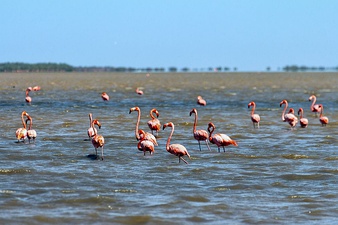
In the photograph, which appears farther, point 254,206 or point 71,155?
point 71,155

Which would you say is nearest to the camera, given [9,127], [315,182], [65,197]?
[65,197]

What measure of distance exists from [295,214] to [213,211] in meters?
1.50

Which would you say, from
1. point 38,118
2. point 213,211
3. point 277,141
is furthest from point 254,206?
point 38,118

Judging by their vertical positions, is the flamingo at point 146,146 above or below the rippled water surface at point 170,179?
above

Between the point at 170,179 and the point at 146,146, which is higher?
the point at 146,146

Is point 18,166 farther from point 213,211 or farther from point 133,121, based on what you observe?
point 133,121

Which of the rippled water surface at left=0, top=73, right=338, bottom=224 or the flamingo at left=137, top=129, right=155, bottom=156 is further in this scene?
the flamingo at left=137, top=129, right=155, bottom=156

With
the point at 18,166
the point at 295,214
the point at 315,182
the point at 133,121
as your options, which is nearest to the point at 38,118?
the point at 133,121

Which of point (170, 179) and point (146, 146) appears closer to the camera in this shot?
point (170, 179)

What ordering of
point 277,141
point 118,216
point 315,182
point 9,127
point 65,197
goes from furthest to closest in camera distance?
point 9,127
point 277,141
point 315,182
point 65,197
point 118,216

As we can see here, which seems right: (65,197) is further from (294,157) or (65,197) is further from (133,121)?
(133,121)

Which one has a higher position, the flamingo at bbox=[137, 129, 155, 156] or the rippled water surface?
the flamingo at bbox=[137, 129, 155, 156]

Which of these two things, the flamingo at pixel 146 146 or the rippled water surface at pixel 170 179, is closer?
the rippled water surface at pixel 170 179

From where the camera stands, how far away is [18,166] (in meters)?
19.4
